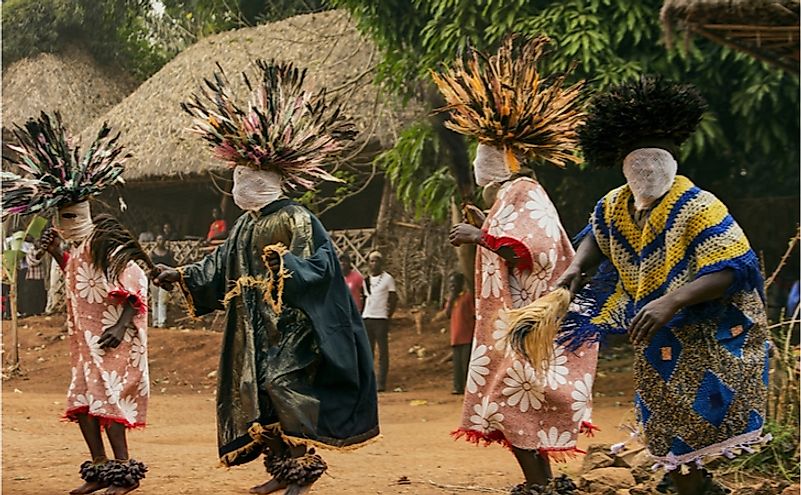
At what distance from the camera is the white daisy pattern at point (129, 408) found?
255 inches

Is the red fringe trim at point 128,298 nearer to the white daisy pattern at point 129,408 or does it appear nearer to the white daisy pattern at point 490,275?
the white daisy pattern at point 129,408

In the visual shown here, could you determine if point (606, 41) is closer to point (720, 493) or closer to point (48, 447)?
point (48, 447)

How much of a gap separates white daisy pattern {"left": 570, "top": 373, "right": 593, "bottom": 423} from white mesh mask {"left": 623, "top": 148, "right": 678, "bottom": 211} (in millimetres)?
1257

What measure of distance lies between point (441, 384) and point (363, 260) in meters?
3.85

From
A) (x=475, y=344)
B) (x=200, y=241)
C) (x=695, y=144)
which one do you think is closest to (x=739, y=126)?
(x=695, y=144)

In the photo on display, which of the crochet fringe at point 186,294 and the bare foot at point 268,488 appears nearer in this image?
the crochet fringe at point 186,294

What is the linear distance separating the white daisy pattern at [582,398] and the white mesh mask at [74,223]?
3.06 metres

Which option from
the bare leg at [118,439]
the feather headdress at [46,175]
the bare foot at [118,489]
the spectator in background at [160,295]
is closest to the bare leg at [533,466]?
the bare foot at [118,489]

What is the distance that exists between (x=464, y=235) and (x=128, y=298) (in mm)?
2273

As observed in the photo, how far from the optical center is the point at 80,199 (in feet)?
22.0

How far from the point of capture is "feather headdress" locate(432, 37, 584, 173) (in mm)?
5715

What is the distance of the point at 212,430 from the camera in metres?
10.4

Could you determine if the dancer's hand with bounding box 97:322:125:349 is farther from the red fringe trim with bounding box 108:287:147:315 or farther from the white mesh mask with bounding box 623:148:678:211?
the white mesh mask with bounding box 623:148:678:211

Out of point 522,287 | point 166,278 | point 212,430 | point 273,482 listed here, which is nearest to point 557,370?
point 522,287
